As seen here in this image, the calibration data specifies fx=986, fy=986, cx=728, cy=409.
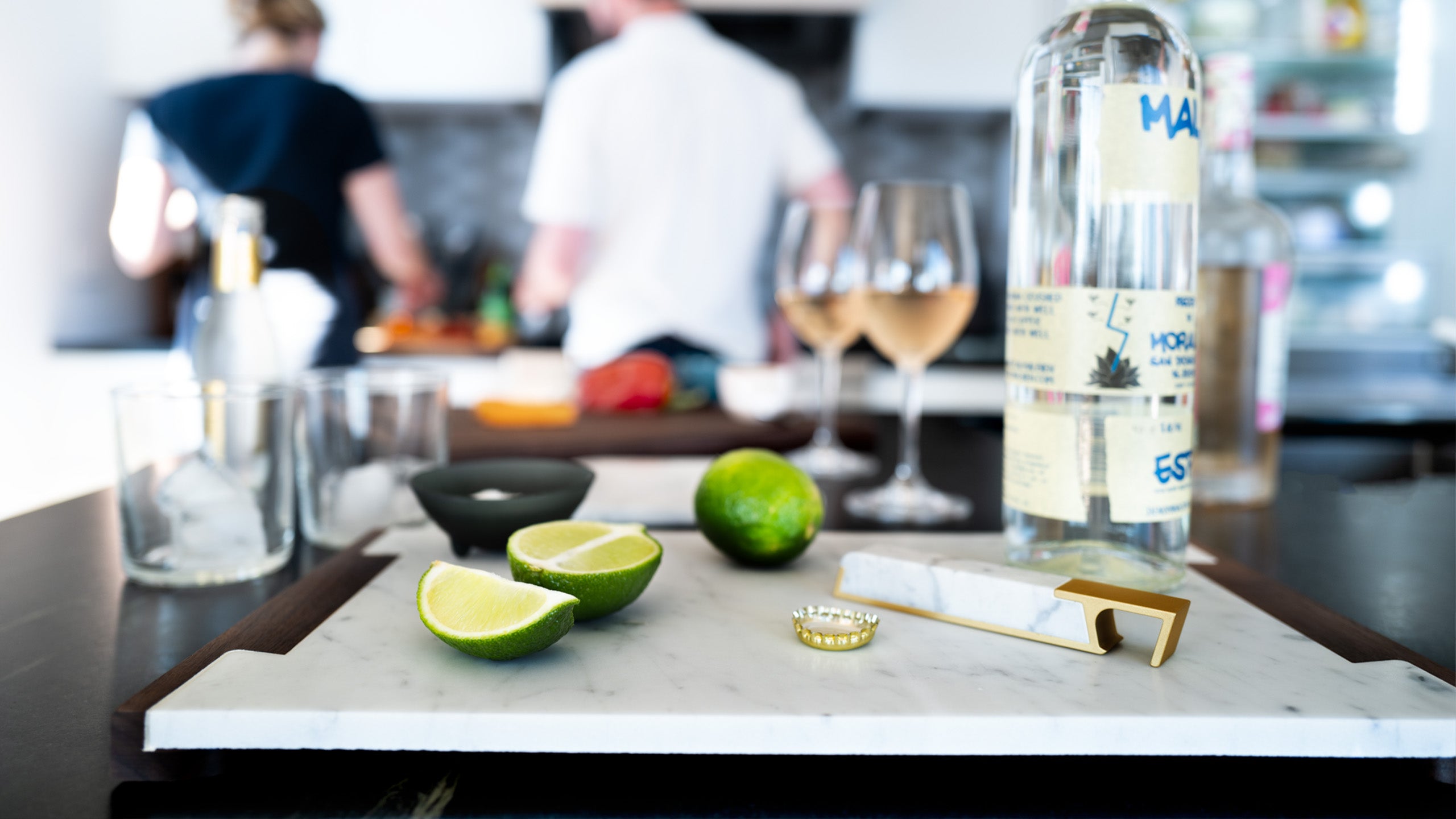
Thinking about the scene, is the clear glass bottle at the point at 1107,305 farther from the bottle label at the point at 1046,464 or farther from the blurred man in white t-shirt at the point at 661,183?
the blurred man in white t-shirt at the point at 661,183

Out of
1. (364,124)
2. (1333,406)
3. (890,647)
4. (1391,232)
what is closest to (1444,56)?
(1391,232)

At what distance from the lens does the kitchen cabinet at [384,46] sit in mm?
3225

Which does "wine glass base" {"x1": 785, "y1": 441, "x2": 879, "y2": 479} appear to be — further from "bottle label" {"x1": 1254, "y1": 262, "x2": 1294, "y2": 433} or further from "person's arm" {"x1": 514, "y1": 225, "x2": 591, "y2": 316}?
"person's arm" {"x1": 514, "y1": 225, "x2": 591, "y2": 316}

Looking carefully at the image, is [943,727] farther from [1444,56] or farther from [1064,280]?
[1444,56]

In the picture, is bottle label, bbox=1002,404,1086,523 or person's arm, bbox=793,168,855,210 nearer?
bottle label, bbox=1002,404,1086,523

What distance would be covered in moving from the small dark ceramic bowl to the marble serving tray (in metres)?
0.12

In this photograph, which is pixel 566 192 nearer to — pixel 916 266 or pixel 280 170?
pixel 280 170

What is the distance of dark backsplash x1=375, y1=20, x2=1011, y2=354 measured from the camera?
369 centimetres

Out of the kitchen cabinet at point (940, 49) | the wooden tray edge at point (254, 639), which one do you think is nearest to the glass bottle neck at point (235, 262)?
the wooden tray edge at point (254, 639)

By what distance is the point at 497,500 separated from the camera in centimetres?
59

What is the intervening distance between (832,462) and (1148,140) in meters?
0.65

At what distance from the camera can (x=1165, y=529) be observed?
544mm

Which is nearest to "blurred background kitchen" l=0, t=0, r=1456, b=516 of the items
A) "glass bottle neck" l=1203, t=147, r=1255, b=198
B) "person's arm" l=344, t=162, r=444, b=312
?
A: "person's arm" l=344, t=162, r=444, b=312

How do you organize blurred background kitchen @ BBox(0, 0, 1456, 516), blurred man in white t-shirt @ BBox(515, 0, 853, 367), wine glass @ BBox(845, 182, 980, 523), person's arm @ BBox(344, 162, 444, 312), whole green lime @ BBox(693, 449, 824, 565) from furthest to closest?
blurred background kitchen @ BBox(0, 0, 1456, 516) → blurred man in white t-shirt @ BBox(515, 0, 853, 367) → person's arm @ BBox(344, 162, 444, 312) → wine glass @ BBox(845, 182, 980, 523) → whole green lime @ BBox(693, 449, 824, 565)
